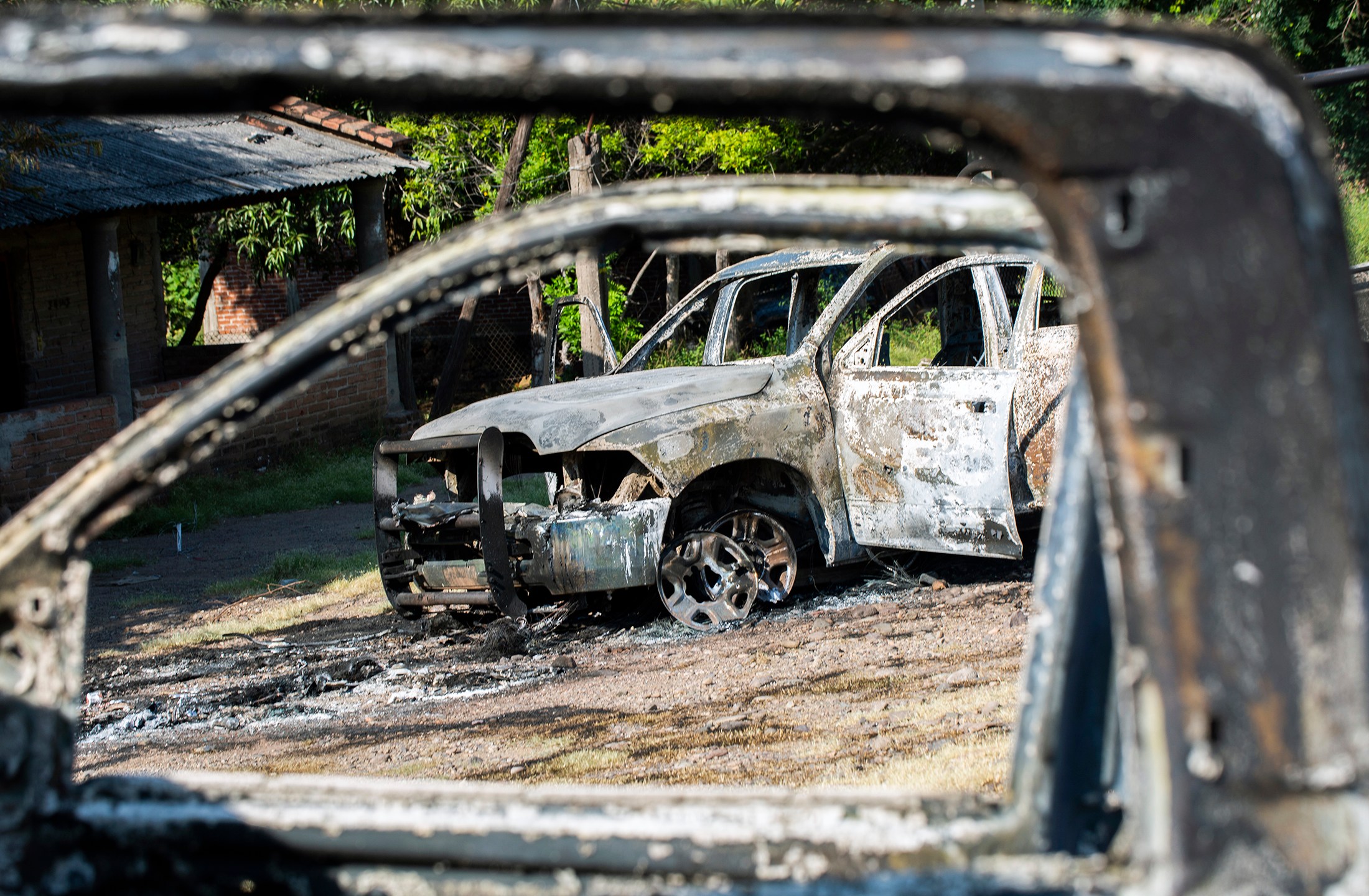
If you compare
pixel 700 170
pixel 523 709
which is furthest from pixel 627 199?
pixel 700 170

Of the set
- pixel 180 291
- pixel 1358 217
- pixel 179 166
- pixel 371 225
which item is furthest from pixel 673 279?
pixel 180 291

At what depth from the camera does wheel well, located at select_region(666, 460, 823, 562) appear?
6.62 meters

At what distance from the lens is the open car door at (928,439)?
19.8 ft

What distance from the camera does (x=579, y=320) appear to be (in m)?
14.8

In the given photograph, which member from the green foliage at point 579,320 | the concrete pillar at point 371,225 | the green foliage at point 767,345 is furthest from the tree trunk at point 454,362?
the green foliage at point 767,345

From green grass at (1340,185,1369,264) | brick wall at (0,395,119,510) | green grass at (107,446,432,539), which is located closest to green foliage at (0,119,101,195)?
brick wall at (0,395,119,510)

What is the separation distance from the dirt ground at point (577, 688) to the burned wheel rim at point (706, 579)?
5.3 inches

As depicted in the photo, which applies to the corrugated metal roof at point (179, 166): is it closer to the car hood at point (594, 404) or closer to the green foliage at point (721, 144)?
the green foliage at point (721, 144)

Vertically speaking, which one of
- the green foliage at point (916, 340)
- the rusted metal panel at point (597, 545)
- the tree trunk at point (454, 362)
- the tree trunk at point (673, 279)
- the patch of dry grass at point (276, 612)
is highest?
the tree trunk at point (673, 279)

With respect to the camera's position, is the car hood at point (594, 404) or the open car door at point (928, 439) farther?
the car hood at point (594, 404)

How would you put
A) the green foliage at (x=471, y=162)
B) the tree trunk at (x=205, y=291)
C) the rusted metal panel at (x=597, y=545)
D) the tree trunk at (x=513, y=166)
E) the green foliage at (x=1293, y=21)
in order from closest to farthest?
the rusted metal panel at (x=597, y=545) < the tree trunk at (x=513, y=166) < the green foliage at (x=471, y=162) < the green foliage at (x=1293, y=21) < the tree trunk at (x=205, y=291)

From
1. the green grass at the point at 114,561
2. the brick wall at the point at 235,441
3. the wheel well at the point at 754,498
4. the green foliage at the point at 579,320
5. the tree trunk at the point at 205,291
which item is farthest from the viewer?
the tree trunk at the point at 205,291

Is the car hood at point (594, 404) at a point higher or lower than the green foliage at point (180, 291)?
lower

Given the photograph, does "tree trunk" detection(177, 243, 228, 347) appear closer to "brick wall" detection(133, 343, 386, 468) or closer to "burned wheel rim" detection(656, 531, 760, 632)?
"brick wall" detection(133, 343, 386, 468)
